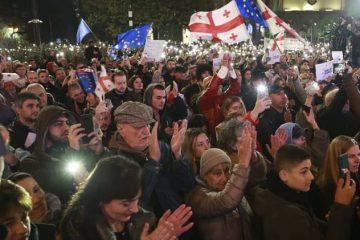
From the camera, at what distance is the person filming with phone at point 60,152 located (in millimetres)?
4016

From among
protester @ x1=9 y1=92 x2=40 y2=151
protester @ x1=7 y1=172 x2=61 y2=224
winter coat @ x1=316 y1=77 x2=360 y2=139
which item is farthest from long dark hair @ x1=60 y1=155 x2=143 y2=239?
winter coat @ x1=316 y1=77 x2=360 y2=139

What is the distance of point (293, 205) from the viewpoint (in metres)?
3.57

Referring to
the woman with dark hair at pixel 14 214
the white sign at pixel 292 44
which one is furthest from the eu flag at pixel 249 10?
the woman with dark hair at pixel 14 214

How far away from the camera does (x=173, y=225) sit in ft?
9.34

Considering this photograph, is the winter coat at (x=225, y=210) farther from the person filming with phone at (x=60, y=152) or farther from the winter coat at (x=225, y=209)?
the person filming with phone at (x=60, y=152)

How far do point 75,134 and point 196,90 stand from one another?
5.43 m

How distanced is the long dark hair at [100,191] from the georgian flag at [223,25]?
312 inches

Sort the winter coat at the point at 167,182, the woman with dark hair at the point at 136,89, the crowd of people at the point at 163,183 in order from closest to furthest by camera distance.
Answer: the crowd of people at the point at 163,183 → the winter coat at the point at 167,182 → the woman with dark hair at the point at 136,89

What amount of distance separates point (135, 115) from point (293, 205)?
1.39 metres

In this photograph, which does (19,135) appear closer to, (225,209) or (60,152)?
(60,152)

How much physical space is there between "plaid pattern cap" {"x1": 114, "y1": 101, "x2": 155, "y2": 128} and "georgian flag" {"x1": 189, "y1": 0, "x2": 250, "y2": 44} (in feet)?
21.3

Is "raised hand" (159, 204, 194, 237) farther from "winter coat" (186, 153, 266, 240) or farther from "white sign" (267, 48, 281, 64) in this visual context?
"white sign" (267, 48, 281, 64)

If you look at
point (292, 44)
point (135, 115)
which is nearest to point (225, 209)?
point (135, 115)

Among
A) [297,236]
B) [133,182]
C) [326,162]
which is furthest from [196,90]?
[133,182]
